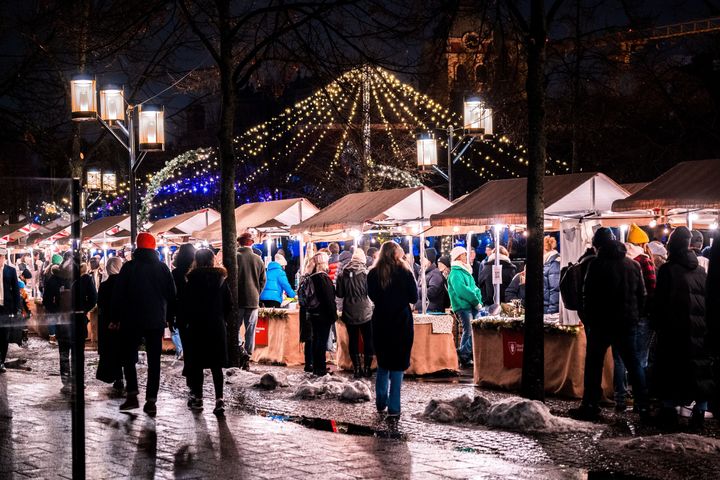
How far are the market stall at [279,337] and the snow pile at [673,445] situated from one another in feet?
33.0

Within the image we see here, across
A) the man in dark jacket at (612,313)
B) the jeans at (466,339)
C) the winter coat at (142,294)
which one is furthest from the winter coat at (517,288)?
the winter coat at (142,294)

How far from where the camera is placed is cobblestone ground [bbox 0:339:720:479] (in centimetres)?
641

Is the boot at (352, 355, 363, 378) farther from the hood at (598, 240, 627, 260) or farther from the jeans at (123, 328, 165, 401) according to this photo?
the hood at (598, 240, 627, 260)

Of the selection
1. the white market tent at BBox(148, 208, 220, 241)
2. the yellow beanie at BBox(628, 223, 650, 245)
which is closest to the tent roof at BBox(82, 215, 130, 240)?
the white market tent at BBox(148, 208, 220, 241)

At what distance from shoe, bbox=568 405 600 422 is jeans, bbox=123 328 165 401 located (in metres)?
4.64

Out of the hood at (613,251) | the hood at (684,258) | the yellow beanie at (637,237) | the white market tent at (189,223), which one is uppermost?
the white market tent at (189,223)

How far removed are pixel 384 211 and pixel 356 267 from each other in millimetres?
3394

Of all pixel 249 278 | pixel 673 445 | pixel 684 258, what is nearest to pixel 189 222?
pixel 249 278

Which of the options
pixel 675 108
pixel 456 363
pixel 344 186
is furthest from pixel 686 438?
pixel 344 186

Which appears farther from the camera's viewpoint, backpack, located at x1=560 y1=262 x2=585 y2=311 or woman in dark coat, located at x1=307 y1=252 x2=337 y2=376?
woman in dark coat, located at x1=307 y1=252 x2=337 y2=376

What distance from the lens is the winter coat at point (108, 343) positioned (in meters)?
12.9

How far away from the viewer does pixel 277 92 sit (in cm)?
1852

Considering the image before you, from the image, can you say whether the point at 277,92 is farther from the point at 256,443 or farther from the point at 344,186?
the point at 344,186

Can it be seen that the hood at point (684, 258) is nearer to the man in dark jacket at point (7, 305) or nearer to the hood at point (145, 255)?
the hood at point (145, 255)
